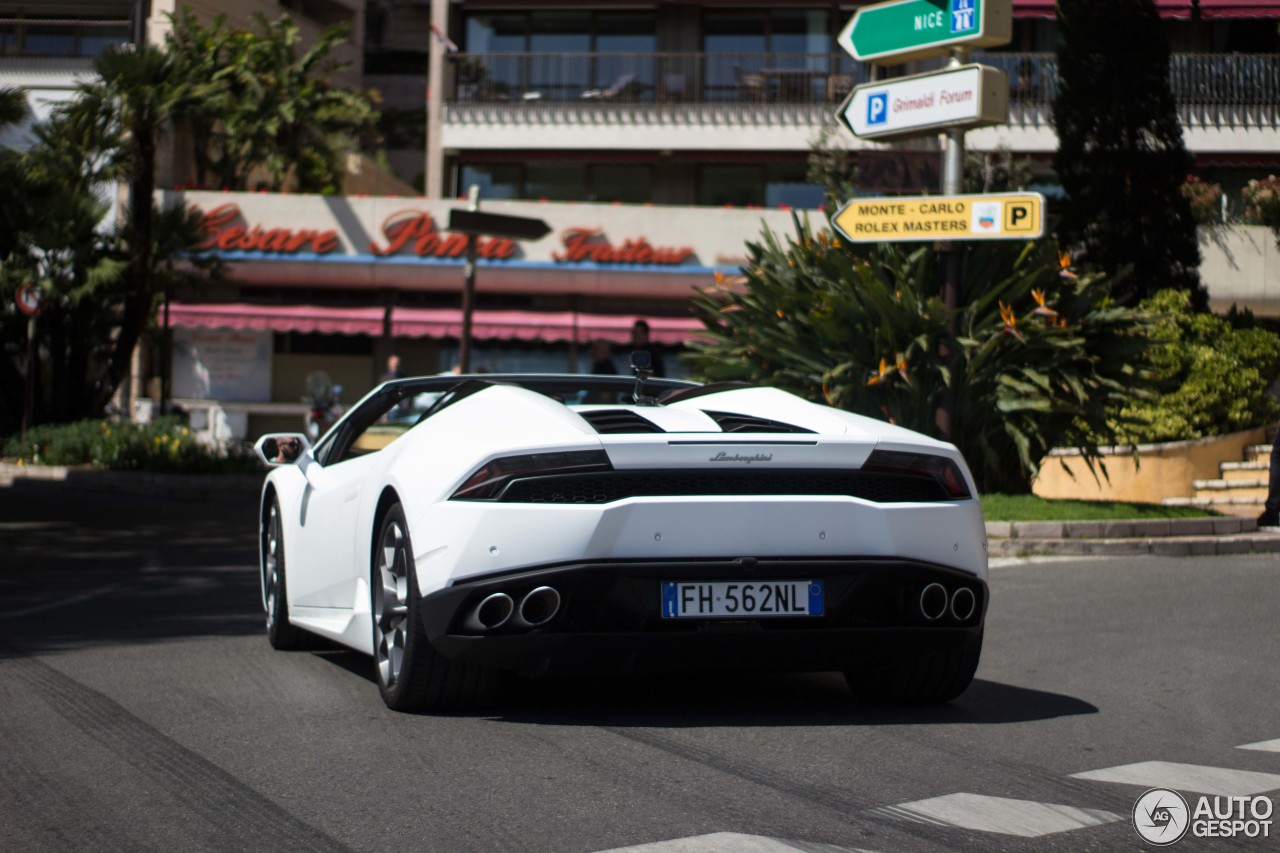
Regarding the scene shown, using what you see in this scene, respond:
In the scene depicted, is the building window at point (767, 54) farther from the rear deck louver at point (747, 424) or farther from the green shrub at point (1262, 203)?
the rear deck louver at point (747, 424)

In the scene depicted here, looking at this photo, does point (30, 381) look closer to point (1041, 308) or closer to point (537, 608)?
point (1041, 308)

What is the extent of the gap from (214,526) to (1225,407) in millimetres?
10681

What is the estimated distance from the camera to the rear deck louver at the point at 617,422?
5.60 metres

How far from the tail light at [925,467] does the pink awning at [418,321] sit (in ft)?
95.2

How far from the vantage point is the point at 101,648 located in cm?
773

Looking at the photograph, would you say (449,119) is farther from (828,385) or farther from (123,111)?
(828,385)

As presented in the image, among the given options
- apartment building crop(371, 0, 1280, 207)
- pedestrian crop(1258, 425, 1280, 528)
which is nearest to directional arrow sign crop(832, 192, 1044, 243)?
pedestrian crop(1258, 425, 1280, 528)

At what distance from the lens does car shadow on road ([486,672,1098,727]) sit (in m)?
5.80

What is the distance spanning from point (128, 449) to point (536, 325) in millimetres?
13567

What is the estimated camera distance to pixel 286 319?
35781mm

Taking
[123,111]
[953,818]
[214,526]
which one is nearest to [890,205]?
[214,526]

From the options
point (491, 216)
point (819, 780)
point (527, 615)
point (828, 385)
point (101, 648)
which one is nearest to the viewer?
point (819, 780)

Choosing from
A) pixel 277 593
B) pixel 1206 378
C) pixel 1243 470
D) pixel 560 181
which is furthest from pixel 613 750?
pixel 560 181

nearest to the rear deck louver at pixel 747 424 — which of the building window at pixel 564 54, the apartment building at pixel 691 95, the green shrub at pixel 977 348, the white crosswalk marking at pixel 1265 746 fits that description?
the white crosswalk marking at pixel 1265 746
